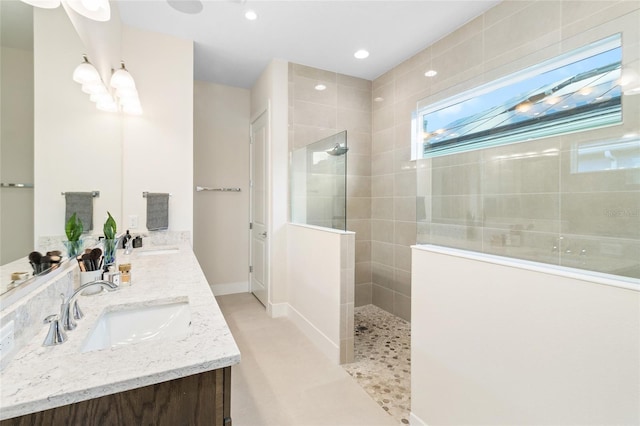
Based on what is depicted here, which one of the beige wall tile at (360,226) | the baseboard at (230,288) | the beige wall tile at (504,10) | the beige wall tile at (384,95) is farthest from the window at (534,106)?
the baseboard at (230,288)

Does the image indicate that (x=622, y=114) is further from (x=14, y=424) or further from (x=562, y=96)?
(x=14, y=424)

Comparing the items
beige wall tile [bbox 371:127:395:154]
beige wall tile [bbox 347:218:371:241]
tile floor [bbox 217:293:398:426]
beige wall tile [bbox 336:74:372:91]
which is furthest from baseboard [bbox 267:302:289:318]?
beige wall tile [bbox 336:74:372:91]

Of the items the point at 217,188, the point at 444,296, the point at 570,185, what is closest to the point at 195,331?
the point at 444,296

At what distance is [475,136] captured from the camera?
1.53m

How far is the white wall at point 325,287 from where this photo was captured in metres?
2.30

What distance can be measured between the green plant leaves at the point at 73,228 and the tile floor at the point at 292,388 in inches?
52.3

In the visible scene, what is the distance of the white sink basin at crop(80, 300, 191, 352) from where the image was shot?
1153 mm

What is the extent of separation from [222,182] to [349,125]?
6.06 ft

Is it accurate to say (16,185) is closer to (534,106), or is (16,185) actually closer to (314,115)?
(534,106)

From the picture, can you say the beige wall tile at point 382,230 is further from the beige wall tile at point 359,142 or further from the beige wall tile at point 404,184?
the beige wall tile at point 359,142

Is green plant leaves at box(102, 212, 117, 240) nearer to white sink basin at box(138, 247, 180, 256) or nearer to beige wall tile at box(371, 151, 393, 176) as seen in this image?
white sink basin at box(138, 247, 180, 256)

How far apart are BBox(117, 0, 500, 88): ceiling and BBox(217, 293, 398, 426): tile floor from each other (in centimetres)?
284

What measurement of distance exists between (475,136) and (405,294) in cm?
206

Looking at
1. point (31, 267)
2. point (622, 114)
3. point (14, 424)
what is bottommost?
point (14, 424)
